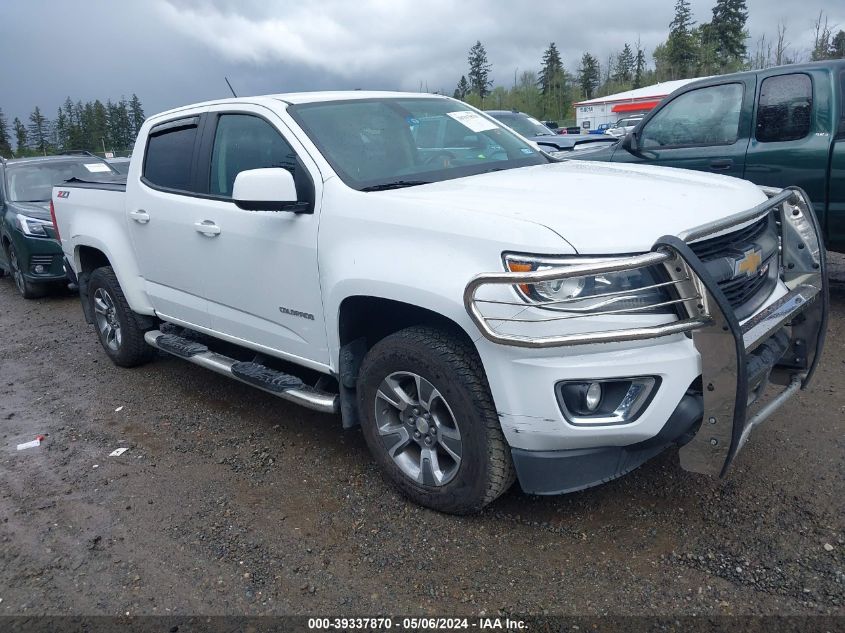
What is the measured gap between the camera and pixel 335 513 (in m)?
3.38

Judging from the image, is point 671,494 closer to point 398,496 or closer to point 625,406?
point 625,406

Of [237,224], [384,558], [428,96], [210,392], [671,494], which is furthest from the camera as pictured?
[210,392]

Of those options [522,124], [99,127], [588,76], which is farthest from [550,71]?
[522,124]

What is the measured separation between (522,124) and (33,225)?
26.9 ft

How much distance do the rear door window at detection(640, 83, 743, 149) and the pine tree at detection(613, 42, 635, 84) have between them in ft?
218

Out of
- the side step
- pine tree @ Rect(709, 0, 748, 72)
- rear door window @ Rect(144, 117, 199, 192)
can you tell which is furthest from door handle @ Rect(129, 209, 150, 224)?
pine tree @ Rect(709, 0, 748, 72)

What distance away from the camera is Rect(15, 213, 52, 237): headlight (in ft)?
27.8

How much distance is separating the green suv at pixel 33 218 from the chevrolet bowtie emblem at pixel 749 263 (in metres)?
7.09

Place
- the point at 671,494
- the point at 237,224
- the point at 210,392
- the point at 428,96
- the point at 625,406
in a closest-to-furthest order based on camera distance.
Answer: the point at 625,406 < the point at 671,494 < the point at 237,224 < the point at 428,96 < the point at 210,392

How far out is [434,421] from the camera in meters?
3.10

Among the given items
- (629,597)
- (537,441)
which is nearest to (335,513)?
(537,441)

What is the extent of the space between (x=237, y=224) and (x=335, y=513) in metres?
1.60

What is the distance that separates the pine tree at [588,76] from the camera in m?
78.6

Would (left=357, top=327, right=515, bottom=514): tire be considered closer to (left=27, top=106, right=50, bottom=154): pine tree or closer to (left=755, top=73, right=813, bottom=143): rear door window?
(left=755, top=73, right=813, bottom=143): rear door window
